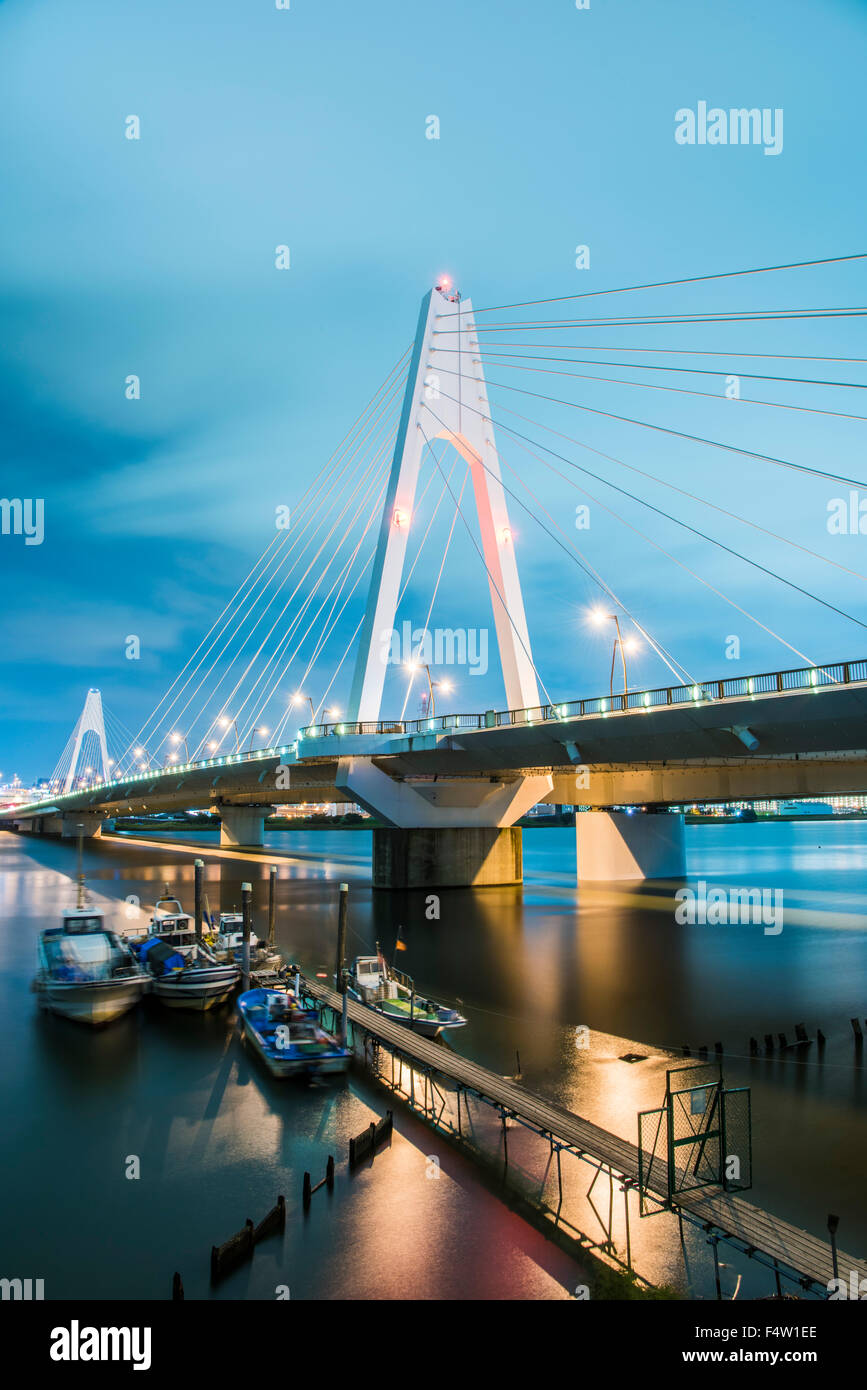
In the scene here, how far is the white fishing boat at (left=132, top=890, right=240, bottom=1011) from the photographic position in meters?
23.2

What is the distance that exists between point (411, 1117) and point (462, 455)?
39.5 metres

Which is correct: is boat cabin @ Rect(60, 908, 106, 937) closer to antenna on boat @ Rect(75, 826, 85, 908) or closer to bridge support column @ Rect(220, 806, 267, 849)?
antenna on boat @ Rect(75, 826, 85, 908)

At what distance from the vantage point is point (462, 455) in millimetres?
47938

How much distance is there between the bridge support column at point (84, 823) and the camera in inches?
5084

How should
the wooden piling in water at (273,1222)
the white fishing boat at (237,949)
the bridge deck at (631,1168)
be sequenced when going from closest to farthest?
the bridge deck at (631,1168)
the wooden piling in water at (273,1222)
the white fishing boat at (237,949)

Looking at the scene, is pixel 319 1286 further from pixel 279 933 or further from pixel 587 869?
pixel 587 869

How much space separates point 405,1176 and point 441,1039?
7.58 m

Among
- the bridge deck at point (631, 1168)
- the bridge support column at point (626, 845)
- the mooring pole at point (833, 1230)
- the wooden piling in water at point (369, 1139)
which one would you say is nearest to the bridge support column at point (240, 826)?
the bridge support column at point (626, 845)

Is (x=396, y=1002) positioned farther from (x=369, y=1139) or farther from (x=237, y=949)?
(x=237, y=949)

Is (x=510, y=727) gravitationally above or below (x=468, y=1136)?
above

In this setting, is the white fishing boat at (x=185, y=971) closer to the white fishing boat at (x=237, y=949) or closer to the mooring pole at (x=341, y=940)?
the white fishing boat at (x=237, y=949)

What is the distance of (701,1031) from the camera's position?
2169cm

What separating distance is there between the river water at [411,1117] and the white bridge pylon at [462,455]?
14797 mm

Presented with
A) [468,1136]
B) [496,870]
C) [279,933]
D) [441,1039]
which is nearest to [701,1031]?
[441,1039]
